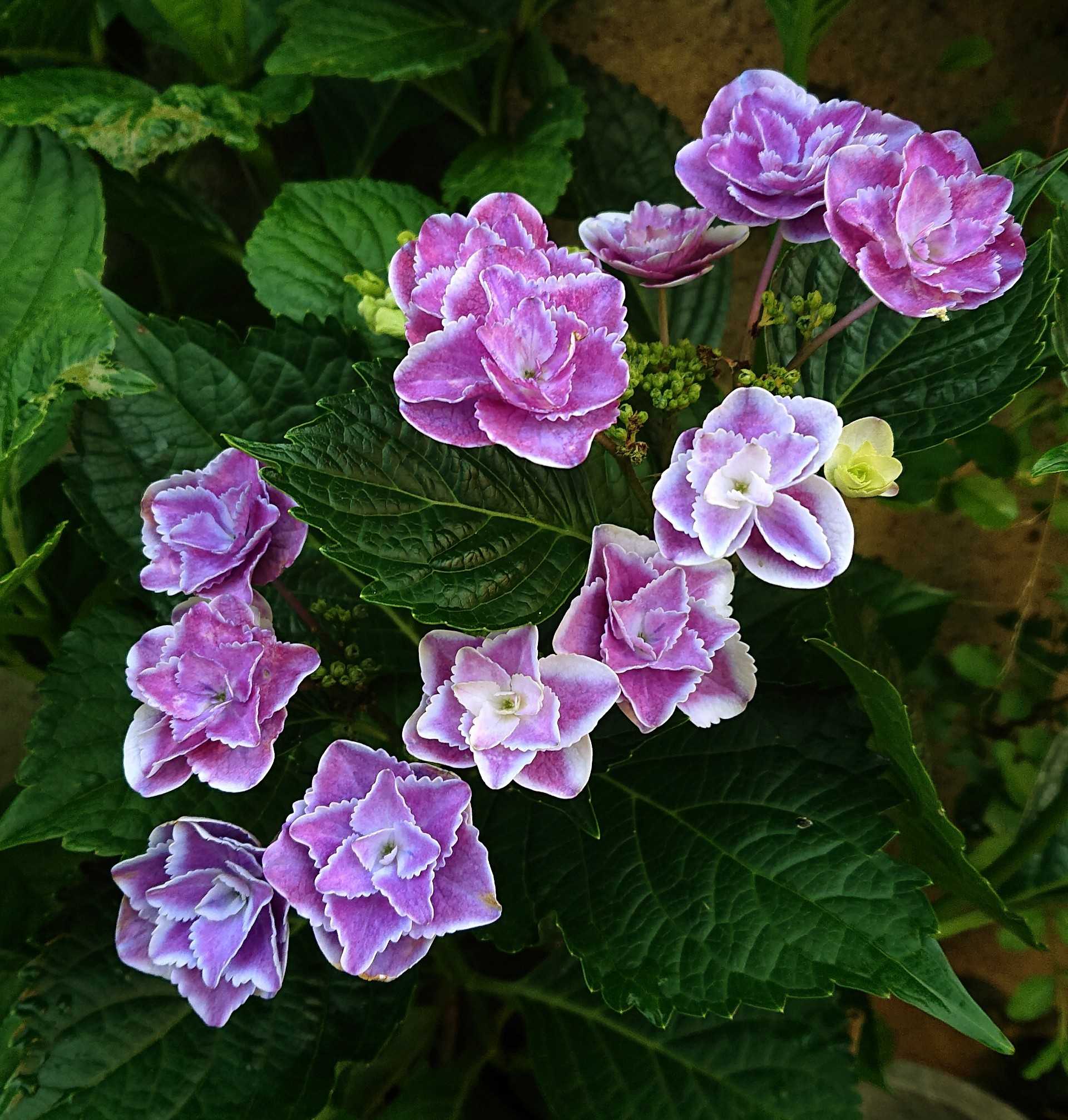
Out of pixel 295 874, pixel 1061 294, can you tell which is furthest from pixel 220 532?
pixel 1061 294

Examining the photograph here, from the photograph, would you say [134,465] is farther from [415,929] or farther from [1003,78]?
[1003,78]

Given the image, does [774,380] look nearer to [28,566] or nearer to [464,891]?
[464,891]

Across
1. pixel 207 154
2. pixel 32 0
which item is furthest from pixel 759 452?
pixel 207 154

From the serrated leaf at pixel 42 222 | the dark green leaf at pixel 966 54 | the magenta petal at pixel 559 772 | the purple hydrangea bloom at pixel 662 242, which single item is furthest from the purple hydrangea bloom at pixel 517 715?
the dark green leaf at pixel 966 54

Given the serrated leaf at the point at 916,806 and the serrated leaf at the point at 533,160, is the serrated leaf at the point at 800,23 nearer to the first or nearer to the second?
the serrated leaf at the point at 533,160

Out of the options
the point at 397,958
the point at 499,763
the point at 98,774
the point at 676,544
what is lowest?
the point at 98,774

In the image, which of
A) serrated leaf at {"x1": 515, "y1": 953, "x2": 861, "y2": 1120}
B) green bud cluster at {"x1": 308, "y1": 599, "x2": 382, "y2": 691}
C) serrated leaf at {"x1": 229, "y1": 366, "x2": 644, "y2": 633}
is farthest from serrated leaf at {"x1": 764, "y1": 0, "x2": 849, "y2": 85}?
serrated leaf at {"x1": 515, "y1": 953, "x2": 861, "y2": 1120}
